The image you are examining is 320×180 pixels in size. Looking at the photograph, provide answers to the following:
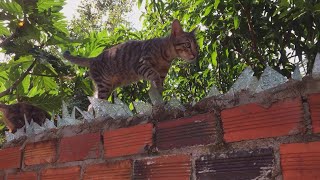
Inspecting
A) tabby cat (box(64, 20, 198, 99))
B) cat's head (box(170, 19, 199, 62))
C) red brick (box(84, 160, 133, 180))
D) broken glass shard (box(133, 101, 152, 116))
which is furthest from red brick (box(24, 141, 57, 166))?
cat's head (box(170, 19, 199, 62))

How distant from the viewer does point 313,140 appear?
886mm

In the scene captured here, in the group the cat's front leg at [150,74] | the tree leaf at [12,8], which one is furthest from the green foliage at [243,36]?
the tree leaf at [12,8]

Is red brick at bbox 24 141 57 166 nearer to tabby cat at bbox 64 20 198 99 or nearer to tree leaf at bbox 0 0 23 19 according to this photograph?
tabby cat at bbox 64 20 198 99

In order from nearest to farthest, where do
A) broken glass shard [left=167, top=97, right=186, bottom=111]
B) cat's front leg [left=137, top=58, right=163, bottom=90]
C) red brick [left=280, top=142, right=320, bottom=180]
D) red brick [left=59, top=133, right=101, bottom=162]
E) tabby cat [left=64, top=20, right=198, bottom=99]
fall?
red brick [left=280, top=142, right=320, bottom=180], broken glass shard [left=167, top=97, right=186, bottom=111], red brick [left=59, top=133, right=101, bottom=162], cat's front leg [left=137, top=58, right=163, bottom=90], tabby cat [left=64, top=20, right=198, bottom=99]

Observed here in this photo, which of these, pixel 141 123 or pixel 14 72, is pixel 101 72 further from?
pixel 141 123

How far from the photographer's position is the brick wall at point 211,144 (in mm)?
909

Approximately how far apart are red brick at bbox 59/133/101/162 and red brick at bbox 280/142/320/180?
0.70m

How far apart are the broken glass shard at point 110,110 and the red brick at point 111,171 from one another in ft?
0.56

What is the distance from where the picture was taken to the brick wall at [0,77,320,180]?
909mm

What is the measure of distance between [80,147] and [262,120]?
75 centimetres

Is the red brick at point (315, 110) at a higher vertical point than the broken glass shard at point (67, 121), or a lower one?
lower

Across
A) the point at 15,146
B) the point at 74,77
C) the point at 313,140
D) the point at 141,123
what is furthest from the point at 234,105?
the point at 74,77

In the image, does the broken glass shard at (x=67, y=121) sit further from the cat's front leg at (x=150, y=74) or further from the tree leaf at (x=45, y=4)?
the tree leaf at (x=45, y=4)

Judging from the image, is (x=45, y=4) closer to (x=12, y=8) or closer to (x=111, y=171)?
(x=12, y=8)
